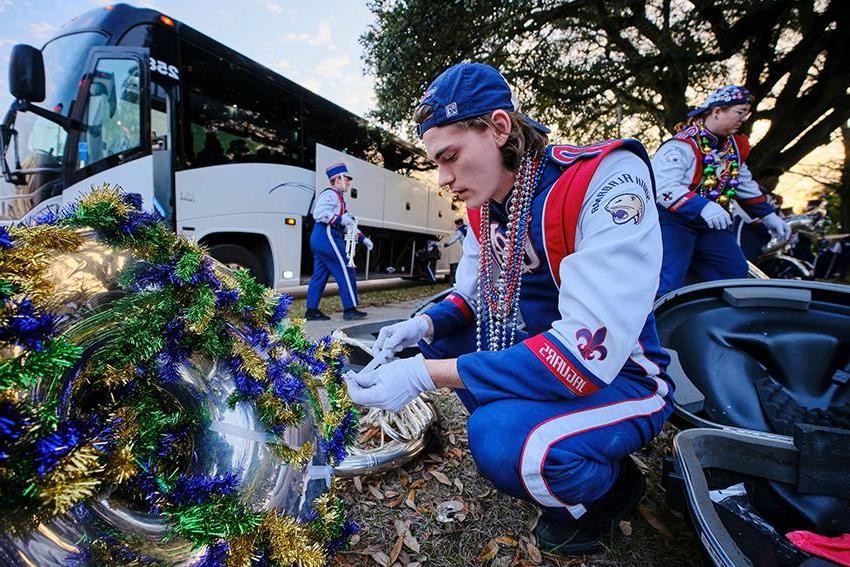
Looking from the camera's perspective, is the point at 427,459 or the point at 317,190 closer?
the point at 427,459

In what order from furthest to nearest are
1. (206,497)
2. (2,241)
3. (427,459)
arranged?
(427,459) → (206,497) → (2,241)

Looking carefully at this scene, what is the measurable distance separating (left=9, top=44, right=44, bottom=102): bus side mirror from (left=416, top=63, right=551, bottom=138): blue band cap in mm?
4463

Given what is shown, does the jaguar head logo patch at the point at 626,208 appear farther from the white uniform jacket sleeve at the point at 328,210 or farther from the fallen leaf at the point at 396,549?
the white uniform jacket sleeve at the point at 328,210

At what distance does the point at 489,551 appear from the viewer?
145 centimetres

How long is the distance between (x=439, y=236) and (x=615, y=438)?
12070 millimetres

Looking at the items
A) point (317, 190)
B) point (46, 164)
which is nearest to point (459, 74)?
point (46, 164)

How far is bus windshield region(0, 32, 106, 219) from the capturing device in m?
4.53

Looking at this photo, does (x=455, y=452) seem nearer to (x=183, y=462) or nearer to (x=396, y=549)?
(x=396, y=549)

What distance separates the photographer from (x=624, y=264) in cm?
118

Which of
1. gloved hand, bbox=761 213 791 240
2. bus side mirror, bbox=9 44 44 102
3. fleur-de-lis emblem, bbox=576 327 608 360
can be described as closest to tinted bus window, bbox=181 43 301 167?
bus side mirror, bbox=9 44 44 102

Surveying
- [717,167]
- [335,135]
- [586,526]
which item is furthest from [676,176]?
[335,135]

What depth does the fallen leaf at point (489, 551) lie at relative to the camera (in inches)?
55.9

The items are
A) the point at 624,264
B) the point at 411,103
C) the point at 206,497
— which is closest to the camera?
the point at 206,497

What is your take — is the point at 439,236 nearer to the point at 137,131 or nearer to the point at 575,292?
the point at 137,131
